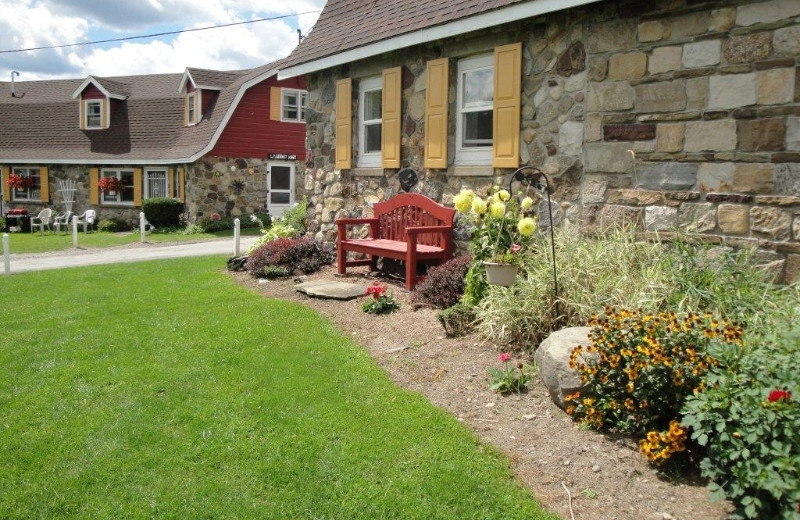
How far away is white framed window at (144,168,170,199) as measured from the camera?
24.7 metres

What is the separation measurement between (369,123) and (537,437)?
755 centimetres

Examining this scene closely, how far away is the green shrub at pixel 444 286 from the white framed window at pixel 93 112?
2349 cm

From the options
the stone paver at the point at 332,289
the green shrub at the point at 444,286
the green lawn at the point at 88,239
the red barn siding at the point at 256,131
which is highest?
the red barn siding at the point at 256,131

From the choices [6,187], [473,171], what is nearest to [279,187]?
[6,187]

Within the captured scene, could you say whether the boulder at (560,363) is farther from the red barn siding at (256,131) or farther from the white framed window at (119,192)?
the white framed window at (119,192)

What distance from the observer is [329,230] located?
11.9m

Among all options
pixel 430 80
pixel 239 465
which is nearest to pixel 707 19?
pixel 430 80

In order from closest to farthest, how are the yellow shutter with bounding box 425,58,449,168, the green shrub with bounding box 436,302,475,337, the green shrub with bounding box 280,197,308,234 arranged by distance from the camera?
the green shrub with bounding box 436,302,475,337 < the yellow shutter with bounding box 425,58,449,168 < the green shrub with bounding box 280,197,308,234

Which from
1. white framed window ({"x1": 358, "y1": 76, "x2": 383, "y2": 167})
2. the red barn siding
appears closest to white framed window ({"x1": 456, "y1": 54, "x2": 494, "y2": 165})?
white framed window ({"x1": 358, "y1": 76, "x2": 383, "y2": 167})

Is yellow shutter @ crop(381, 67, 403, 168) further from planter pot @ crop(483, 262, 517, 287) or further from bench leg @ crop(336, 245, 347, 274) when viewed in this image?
planter pot @ crop(483, 262, 517, 287)

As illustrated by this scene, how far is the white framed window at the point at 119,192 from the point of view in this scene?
25359 mm

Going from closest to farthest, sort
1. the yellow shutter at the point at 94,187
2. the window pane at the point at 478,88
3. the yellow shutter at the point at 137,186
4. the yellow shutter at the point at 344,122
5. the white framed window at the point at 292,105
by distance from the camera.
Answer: the window pane at the point at 478,88, the yellow shutter at the point at 344,122, the white framed window at the point at 292,105, the yellow shutter at the point at 137,186, the yellow shutter at the point at 94,187

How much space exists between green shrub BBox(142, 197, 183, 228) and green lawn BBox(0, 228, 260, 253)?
0.74 metres

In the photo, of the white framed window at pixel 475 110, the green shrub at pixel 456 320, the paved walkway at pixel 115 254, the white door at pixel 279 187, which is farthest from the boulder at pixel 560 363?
the white door at pixel 279 187
